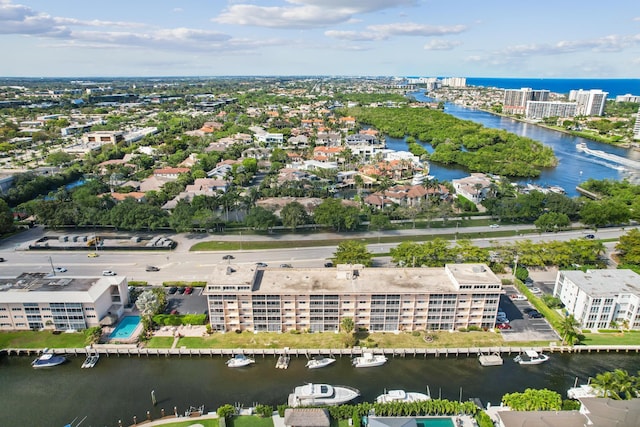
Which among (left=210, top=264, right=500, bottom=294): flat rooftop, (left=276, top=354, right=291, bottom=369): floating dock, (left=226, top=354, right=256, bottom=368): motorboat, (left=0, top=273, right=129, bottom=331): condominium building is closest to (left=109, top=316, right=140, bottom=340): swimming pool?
(left=0, top=273, right=129, bottom=331): condominium building

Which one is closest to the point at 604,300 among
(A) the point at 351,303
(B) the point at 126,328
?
(A) the point at 351,303

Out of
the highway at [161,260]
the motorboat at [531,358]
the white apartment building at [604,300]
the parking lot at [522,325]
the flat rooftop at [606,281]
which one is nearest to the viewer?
the motorboat at [531,358]

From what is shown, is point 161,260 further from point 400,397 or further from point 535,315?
point 535,315

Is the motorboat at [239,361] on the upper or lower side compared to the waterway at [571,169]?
lower

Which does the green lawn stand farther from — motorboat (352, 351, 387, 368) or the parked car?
the parked car

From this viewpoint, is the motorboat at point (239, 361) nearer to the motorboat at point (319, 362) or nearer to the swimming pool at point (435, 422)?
the motorboat at point (319, 362)

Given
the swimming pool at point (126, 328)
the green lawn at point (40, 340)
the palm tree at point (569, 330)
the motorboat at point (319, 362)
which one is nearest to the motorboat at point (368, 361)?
the motorboat at point (319, 362)
